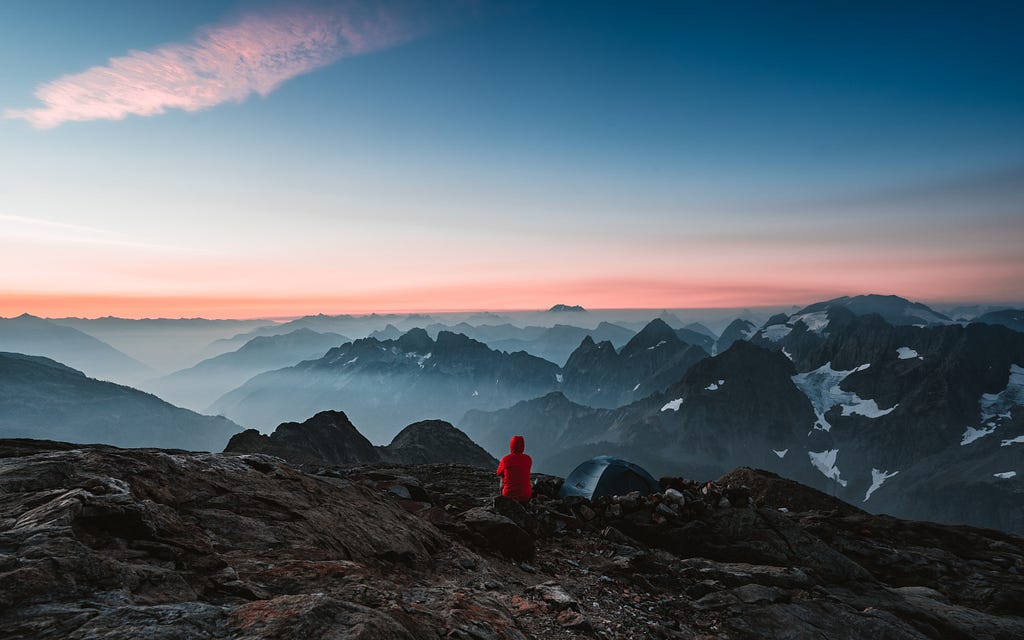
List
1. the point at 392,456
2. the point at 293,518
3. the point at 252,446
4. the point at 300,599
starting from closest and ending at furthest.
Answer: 1. the point at 300,599
2. the point at 293,518
3. the point at 252,446
4. the point at 392,456

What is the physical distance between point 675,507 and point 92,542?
19.4 metres

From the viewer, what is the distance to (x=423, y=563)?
1255 centimetres

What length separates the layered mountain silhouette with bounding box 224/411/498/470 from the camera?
7494 centimetres

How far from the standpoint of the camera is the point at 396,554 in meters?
12.4

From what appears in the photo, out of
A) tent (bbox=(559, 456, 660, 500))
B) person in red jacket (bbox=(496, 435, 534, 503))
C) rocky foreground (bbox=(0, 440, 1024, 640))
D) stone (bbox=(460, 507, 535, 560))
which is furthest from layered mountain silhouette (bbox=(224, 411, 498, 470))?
stone (bbox=(460, 507, 535, 560))

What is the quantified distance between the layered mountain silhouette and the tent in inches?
1914

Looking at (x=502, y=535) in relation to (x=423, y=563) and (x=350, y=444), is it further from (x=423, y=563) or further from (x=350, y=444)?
(x=350, y=444)

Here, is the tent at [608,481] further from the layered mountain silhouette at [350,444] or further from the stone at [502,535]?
the layered mountain silhouette at [350,444]

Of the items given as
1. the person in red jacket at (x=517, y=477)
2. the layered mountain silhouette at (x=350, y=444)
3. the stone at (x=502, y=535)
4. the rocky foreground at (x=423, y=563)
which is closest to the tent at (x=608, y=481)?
the rocky foreground at (x=423, y=563)

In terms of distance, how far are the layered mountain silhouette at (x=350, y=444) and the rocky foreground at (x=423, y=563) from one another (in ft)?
185

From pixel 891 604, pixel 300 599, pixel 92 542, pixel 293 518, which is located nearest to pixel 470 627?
pixel 300 599

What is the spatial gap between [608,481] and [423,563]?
589 inches

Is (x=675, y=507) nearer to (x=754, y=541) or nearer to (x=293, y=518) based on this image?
(x=754, y=541)

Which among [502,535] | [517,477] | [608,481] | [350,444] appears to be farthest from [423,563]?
[350,444]
